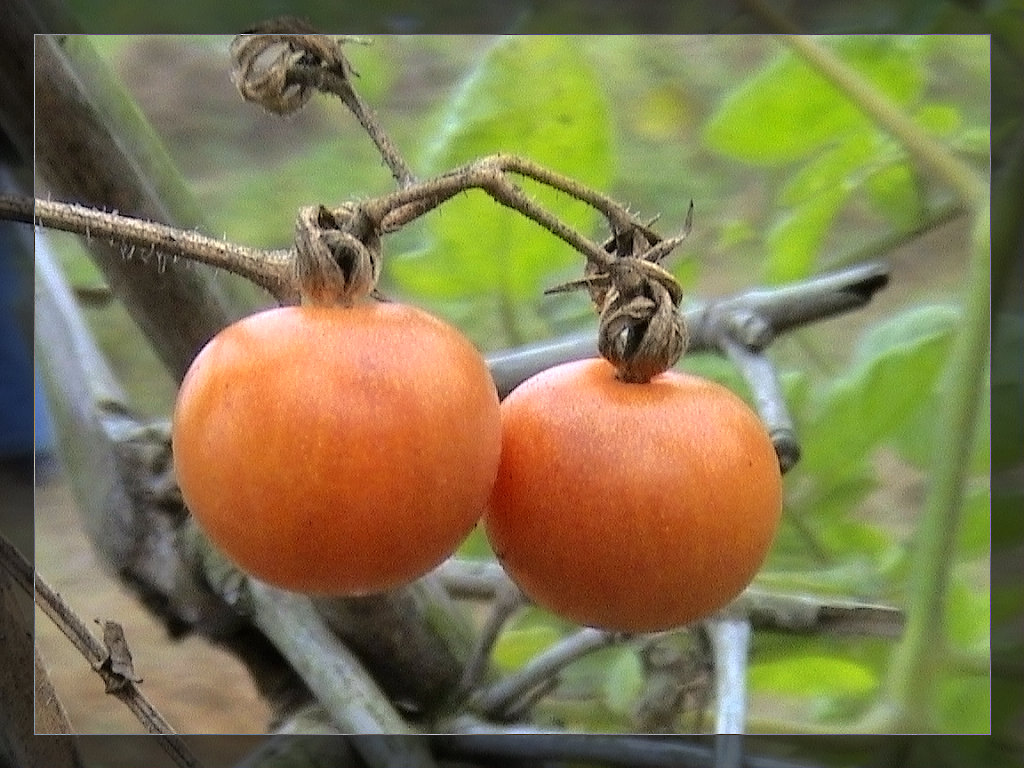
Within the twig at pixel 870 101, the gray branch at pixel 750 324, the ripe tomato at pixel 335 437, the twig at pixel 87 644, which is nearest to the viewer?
the ripe tomato at pixel 335 437

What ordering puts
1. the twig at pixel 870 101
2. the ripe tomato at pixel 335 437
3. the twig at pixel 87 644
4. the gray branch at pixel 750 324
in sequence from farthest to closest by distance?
the twig at pixel 870 101 → the gray branch at pixel 750 324 → the twig at pixel 87 644 → the ripe tomato at pixel 335 437

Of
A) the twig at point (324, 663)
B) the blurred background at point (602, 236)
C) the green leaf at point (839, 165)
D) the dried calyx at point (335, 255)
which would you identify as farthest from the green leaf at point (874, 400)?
the dried calyx at point (335, 255)

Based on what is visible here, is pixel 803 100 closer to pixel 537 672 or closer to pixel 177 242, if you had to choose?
pixel 537 672

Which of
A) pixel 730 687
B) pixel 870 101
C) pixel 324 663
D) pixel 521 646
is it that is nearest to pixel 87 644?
pixel 324 663

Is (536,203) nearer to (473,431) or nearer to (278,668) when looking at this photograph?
(473,431)

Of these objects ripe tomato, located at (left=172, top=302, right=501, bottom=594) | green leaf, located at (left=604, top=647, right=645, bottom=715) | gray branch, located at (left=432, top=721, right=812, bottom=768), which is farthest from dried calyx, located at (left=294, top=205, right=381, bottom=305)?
green leaf, located at (left=604, top=647, right=645, bottom=715)

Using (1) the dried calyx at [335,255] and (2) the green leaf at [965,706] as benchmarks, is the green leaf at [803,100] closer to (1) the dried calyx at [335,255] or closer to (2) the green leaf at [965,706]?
(2) the green leaf at [965,706]
